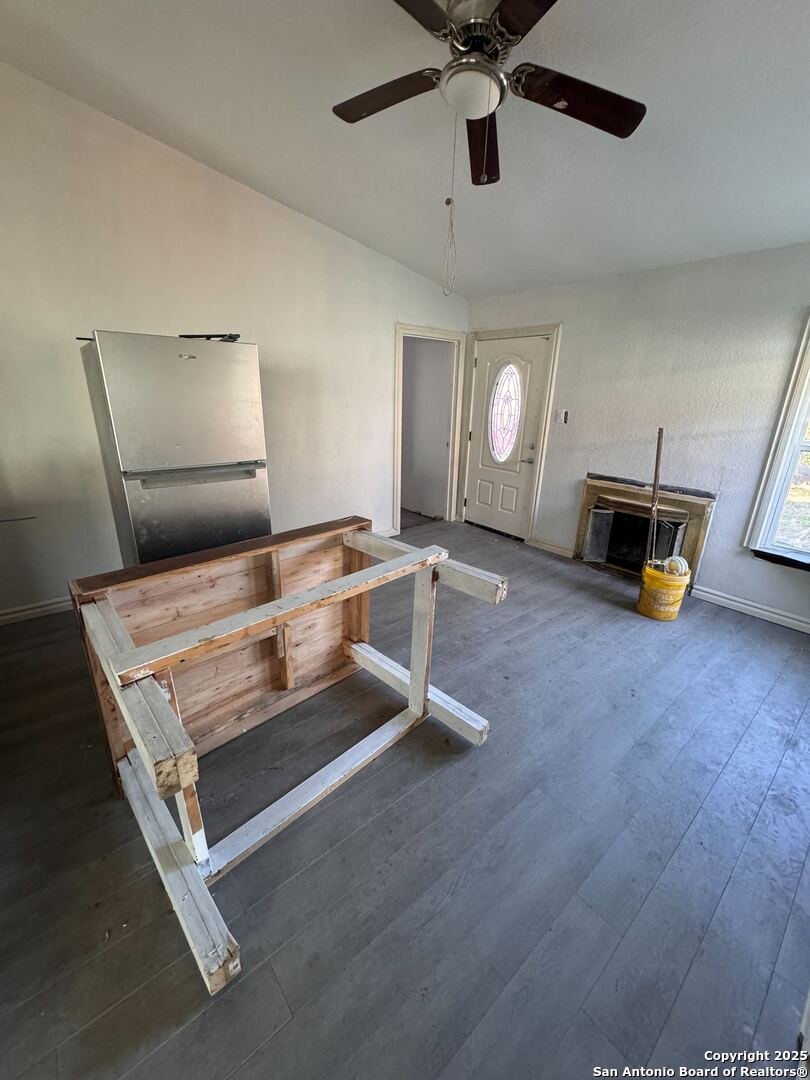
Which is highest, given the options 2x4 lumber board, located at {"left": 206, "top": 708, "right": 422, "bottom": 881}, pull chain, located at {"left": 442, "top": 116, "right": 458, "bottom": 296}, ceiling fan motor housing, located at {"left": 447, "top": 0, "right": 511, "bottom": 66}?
pull chain, located at {"left": 442, "top": 116, "right": 458, "bottom": 296}

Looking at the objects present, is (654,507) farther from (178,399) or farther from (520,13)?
(178,399)

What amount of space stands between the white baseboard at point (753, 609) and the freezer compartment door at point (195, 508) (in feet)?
10.8

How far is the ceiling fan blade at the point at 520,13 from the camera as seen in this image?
3.60 ft

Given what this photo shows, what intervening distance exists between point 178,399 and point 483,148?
5.75 feet

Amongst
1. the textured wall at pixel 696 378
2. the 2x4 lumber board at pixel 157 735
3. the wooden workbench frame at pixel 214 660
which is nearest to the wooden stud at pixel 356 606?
the wooden workbench frame at pixel 214 660

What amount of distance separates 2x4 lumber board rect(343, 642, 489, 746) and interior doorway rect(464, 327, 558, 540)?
262 cm

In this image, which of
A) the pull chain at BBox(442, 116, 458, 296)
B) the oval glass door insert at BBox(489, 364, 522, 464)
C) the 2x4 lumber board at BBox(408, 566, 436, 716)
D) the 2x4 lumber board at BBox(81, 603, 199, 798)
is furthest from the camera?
the oval glass door insert at BBox(489, 364, 522, 464)

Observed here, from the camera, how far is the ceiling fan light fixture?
1259mm

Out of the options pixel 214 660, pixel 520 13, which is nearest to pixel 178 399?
pixel 214 660

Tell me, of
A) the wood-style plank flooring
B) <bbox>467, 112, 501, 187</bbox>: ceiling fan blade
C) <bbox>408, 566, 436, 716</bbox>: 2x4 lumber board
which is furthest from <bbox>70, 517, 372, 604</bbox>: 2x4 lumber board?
<bbox>467, 112, 501, 187</bbox>: ceiling fan blade

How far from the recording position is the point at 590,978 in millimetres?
1128

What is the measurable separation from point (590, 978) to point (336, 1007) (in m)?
0.67

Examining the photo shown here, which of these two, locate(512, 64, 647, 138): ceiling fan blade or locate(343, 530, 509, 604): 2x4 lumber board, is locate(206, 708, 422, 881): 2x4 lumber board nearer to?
locate(343, 530, 509, 604): 2x4 lumber board

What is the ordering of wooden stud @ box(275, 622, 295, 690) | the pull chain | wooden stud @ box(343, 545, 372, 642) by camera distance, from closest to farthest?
wooden stud @ box(275, 622, 295, 690)
wooden stud @ box(343, 545, 372, 642)
the pull chain
